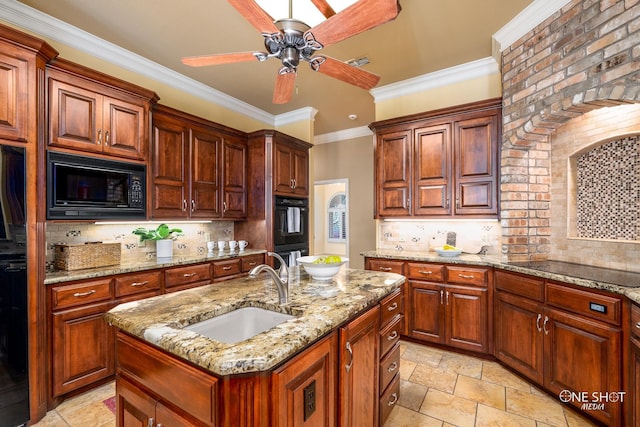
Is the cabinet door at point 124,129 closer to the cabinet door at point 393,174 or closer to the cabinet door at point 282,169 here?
the cabinet door at point 282,169

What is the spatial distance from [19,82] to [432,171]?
11.7 feet

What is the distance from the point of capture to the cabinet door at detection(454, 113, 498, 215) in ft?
9.94

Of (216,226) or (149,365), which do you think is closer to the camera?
(149,365)

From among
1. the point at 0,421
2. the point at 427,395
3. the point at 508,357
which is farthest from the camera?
Answer: the point at 508,357

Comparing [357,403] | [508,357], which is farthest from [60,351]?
[508,357]

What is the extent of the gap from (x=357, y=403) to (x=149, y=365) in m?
1.00

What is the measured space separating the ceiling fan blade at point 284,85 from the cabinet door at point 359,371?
1.64 m

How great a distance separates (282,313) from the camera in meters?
1.45

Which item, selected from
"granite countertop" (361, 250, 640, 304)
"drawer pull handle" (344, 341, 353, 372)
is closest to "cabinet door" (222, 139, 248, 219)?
"granite countertop" (361, 250, 640, 304)

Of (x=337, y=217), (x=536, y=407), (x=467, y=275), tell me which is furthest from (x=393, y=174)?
(x=337, y=217)

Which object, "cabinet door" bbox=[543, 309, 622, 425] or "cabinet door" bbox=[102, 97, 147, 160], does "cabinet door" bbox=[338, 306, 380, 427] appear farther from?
"cabinet door" bbox=[102, 97, 147, 160]

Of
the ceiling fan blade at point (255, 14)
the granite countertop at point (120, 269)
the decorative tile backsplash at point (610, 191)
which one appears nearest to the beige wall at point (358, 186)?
the granite countertop at point (120, 269)

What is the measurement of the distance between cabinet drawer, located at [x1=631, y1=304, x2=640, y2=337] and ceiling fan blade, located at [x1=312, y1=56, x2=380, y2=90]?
2.08 metres

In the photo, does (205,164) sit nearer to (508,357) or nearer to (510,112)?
(510,112)
